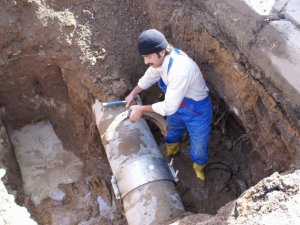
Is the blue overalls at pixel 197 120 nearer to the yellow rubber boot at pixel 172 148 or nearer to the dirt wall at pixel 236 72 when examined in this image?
the dirt wall at pixel 236 72

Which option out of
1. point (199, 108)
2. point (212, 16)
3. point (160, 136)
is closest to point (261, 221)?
point (199, 108)

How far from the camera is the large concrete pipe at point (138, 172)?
3.63 meters

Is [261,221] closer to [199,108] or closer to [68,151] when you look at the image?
[199,108]

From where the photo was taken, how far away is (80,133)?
17.8 ft

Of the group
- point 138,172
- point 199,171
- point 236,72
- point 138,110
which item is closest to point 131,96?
point 138,110

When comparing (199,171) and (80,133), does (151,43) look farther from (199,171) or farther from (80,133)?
(80,133)

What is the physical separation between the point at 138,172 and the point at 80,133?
1838 millimetres

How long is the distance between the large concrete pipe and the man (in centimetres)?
25

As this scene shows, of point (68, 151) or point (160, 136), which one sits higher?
point (160, 136)


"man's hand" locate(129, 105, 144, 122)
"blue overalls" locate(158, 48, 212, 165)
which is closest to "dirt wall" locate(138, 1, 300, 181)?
"blue overalls" locate(158, 48, 212, 165)

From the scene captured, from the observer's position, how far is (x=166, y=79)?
408cm

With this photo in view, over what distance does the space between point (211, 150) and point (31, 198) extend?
2.55 metres

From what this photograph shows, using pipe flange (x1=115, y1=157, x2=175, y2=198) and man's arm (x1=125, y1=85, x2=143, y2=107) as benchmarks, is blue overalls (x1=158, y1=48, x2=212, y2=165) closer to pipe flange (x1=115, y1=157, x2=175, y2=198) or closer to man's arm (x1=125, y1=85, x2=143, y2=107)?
man's arm (x1=125, y1=85, x2=143, y2=107)

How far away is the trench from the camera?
15.1 ft
